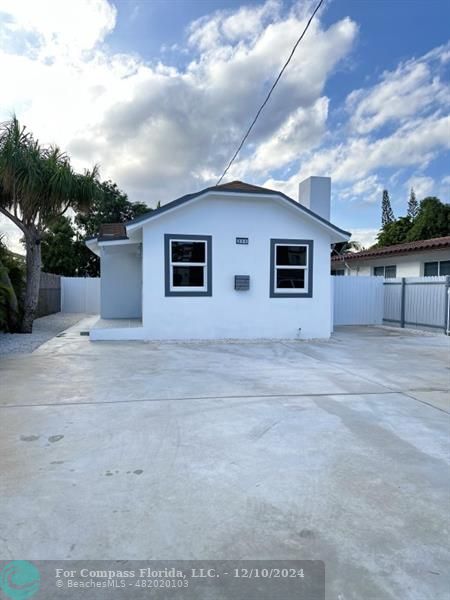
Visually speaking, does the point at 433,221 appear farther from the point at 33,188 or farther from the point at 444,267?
the point at 33,188

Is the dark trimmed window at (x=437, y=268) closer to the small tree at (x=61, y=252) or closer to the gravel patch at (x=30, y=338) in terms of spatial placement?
the gravel patch at (x=30, y=338)

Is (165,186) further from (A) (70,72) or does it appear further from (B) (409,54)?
(B) (409,54)

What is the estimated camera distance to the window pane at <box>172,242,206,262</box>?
1005cm

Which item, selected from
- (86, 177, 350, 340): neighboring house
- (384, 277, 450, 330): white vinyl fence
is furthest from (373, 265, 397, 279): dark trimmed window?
(86, 177, 350, 340): neighboring house

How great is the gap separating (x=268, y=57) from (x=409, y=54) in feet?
12.3

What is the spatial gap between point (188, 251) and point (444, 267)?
9880 millimetres

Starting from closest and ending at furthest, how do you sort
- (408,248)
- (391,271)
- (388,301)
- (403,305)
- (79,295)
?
(403,305) < (388,301) < (408,248) < (391,271) < (79,295)

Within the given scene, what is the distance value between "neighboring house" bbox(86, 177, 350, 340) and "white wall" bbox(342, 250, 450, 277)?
577cm

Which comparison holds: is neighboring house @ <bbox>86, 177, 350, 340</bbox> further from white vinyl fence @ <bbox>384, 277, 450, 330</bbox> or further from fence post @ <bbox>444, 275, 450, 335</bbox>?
white vinyl fence @ <bbox>384, 277, 450, 330</bbox>

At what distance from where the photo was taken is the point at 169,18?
928 centimetres

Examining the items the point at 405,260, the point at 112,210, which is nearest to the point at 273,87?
the point at 405,260

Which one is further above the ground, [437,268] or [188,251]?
[188,251]

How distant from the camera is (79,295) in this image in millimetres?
18797

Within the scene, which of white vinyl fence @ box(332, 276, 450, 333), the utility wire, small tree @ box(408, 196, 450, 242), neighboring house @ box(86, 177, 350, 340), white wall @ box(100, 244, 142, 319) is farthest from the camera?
small tree @ box(408, 196, 450, 242)
